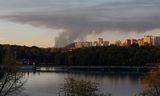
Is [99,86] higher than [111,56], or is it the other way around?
[111,56]

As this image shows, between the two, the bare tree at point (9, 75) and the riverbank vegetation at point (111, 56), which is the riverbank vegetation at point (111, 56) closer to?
the riverbank vegetation at point (111, 56)

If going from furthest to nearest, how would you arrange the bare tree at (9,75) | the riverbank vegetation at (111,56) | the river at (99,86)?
1. the riverbank vegetation at (111,56)
2. the river at (99,86)
3. the bare tree at (9,75)

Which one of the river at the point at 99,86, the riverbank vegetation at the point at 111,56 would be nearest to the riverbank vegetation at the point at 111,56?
the riverbank vegetation at the point at 111,56

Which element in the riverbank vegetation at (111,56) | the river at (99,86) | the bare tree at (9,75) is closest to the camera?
the bare tree at (9,75)

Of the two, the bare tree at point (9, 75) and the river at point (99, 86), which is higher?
the bare tree at point (9, 75)

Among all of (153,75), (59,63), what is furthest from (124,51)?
(153,75)

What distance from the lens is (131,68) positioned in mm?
107000

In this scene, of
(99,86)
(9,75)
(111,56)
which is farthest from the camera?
(111,56)

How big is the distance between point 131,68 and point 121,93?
60466mm

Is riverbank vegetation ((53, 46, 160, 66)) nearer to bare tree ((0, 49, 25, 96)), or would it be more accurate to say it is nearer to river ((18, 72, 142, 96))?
river ((18, 72, 142, 96))

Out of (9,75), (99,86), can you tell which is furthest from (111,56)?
(9,75)

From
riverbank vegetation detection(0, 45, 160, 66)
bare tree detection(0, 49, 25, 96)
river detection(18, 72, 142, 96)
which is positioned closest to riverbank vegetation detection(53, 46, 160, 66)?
riverbank vegetation detection(0, 45, 160, 66)

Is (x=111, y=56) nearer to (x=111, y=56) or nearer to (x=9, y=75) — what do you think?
(x=111, y=56)

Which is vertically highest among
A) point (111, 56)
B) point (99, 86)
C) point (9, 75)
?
point (111, 56)
